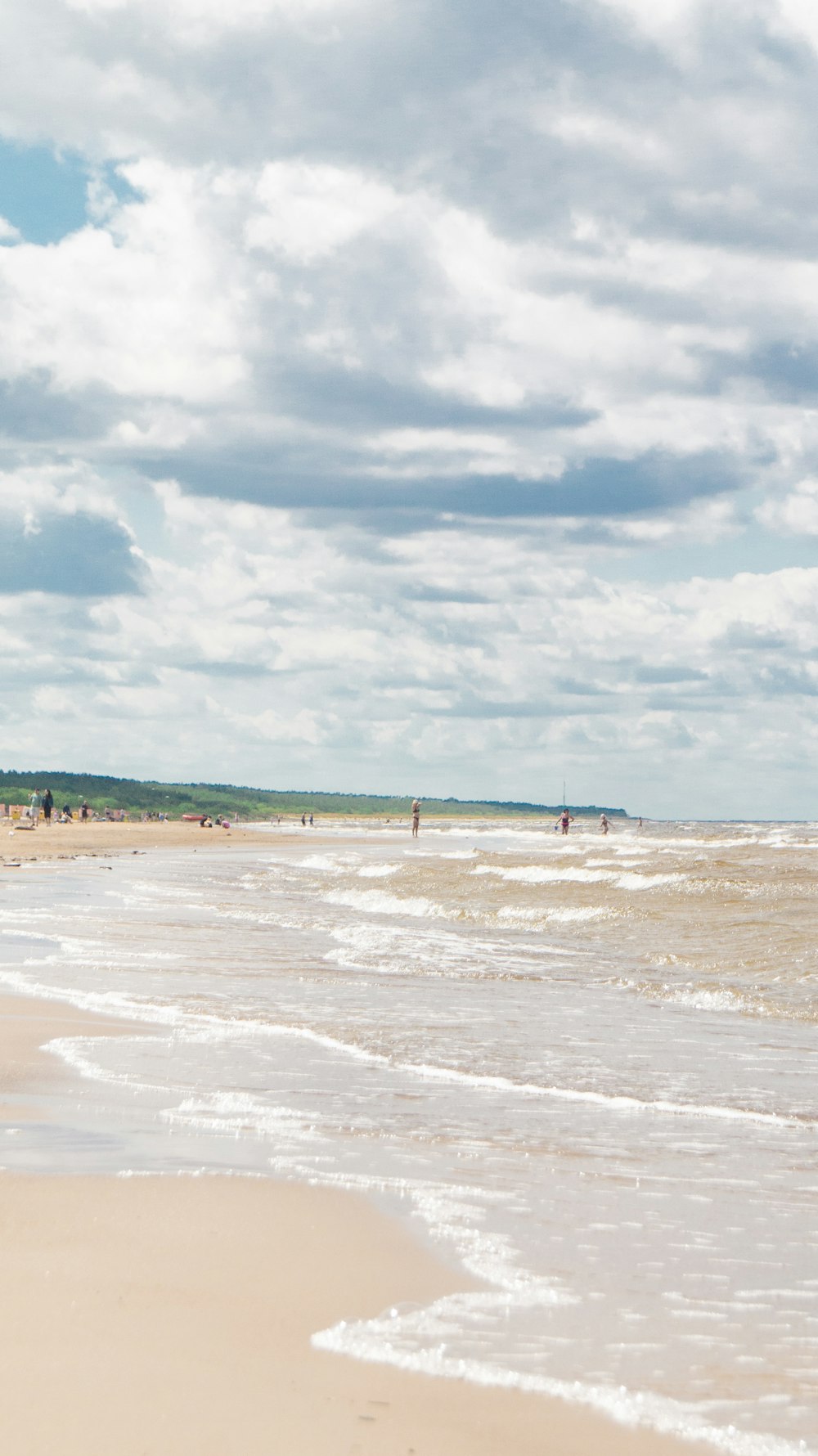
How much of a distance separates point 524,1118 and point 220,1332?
13.0ft

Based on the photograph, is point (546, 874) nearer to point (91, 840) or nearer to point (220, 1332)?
point (220, 1332)

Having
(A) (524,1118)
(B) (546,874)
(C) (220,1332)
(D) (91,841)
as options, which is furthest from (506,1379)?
(D) (91,841)

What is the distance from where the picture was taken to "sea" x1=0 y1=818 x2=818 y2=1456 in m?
4.35

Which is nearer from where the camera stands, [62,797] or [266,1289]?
[266,1289]

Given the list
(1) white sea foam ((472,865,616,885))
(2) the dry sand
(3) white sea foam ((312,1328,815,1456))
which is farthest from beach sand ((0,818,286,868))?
(3) white sea foam ((312,1328,815,1456))

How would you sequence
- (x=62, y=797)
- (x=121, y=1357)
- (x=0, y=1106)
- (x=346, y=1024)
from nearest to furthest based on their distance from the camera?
(x=121, y=1357) → (x=0, y=1106) → (x=346, y=1024) → (x=62, y=797)

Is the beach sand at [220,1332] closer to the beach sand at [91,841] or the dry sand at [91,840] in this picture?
the beach sand at [91,841]

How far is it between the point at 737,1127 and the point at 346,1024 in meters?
4.46

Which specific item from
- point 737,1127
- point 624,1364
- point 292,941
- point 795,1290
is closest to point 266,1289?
point 624,1364

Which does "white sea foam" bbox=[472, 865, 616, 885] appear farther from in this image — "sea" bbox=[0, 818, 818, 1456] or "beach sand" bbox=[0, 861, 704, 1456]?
"beach sand" bbox=[0, 861, 704, 1456]

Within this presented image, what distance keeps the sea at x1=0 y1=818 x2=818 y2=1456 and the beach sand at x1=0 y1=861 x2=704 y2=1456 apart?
0.17 metres

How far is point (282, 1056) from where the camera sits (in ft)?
32.2

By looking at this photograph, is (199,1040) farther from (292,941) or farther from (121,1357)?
(292,941)

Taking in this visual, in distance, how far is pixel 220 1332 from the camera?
429cm
